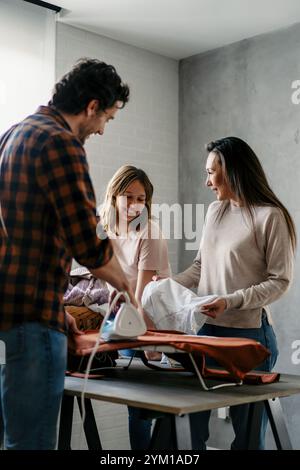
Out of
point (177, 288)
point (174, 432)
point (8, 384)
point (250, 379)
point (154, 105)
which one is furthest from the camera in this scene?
point (154, 105)

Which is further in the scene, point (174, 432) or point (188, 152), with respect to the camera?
point (188, 152)

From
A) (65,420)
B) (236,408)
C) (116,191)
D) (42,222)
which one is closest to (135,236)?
(116,191)

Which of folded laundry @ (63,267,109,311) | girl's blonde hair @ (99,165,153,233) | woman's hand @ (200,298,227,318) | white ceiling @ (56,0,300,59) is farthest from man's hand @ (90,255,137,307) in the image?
white ceiling @ (56,0,300,59)

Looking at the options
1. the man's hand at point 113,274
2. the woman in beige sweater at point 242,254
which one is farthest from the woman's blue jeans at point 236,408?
the man's hand at point 113,274

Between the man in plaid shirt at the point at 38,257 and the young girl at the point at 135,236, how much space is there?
1045 millimetres

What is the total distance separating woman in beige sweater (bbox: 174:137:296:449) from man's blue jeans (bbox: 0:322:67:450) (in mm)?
869

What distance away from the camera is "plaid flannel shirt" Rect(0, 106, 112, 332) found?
5.09 ft

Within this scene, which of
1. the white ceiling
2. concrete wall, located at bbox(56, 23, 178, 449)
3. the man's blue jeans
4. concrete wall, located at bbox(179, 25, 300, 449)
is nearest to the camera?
the man's blue jeans

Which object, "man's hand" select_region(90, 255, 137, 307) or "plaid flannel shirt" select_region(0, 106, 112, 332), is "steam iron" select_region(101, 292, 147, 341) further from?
"plaid flannel shirt" select_region(0, 106, 112, 332)

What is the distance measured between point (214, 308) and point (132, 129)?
210 centimetres

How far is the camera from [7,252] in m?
1.57
